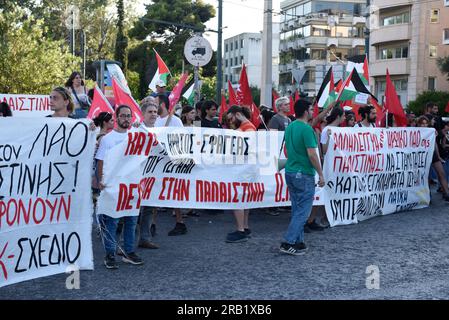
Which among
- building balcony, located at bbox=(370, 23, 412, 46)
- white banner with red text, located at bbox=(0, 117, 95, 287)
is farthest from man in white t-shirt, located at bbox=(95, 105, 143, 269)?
building balcony, located at bbox=(370, 23, 412, 46)

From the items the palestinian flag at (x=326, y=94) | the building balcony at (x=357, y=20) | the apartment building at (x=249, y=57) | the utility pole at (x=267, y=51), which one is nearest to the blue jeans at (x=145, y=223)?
the palestinian flag at (x=326, y=94)

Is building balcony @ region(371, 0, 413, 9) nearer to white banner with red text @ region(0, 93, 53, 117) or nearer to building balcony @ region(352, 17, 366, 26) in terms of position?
building balcony @ region(352, 17, 366, 26)

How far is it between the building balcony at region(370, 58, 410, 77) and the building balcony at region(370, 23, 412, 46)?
1.81 meters

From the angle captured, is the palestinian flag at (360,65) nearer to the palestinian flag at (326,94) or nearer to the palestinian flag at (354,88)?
the palestinian flag at (326,94)

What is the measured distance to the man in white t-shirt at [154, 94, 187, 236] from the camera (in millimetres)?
8305

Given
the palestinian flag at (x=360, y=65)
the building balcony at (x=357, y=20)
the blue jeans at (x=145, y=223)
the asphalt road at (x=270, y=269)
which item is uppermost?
the building balcony at (x=357, y=20)

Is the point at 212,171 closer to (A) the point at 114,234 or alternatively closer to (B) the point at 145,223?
(B) the point at 145,223

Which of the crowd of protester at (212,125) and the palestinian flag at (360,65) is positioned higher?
the palestinian flag at (360,65)

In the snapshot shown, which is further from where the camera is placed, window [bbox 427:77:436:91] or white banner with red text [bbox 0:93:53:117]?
window [bbox 427:77:436:91]

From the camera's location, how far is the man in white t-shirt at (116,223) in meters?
6.37

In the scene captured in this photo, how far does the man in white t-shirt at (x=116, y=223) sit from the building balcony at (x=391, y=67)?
4713cm

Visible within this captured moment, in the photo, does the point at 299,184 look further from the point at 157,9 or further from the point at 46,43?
the point at 157,9

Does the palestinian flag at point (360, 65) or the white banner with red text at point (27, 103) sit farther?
the white banner with red text at point (27, 103)

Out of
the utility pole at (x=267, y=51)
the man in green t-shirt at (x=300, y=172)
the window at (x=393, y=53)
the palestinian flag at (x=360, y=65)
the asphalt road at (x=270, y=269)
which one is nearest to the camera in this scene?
the asphalt road at (x=270, y=269)
